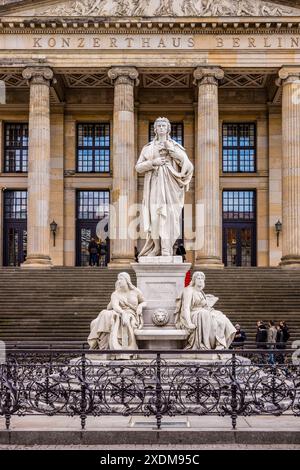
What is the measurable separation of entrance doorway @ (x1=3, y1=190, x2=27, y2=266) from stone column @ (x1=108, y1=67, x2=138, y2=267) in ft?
28.1

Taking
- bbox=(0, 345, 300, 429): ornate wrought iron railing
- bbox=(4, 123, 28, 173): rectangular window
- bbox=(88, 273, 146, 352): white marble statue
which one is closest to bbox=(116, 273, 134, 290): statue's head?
bbox=(88, 273, 146, 352): white marble statue

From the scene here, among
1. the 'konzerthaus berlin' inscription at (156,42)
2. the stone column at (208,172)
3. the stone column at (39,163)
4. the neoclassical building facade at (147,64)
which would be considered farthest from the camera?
the 'konzerthaus berlin' inscription at (156,42)

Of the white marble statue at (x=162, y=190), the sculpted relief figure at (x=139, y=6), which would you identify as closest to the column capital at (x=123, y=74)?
the sculpted relief figure at (x=139, y=6)

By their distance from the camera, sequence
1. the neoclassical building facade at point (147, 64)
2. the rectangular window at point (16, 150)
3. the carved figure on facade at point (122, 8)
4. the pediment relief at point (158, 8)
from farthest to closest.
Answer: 1. the rectangular window at point (16, 150)
2. the carved figure on facade at point (122, 8)
3. the pediment relief at point (158, 8)
4. the neoclassical building facade at point (147, 64)

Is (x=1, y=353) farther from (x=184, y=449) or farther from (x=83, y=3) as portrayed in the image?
(x=83, y=3)

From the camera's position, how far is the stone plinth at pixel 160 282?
14.1 metres

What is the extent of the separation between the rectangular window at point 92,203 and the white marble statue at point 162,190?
34.5m

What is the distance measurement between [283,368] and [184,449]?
244 centimetres

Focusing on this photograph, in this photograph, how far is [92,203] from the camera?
49.0m

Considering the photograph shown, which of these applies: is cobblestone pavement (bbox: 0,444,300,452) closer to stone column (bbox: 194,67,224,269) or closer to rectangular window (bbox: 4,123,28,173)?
stone column (bbox: 194,67,224,269)

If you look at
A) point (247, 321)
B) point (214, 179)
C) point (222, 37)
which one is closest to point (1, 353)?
point (247, 321)

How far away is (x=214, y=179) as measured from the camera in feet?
136

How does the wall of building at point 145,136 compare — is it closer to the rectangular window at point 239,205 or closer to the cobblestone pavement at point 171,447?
the rectangular window at point 239,205

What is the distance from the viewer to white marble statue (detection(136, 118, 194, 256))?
14.3 meters
